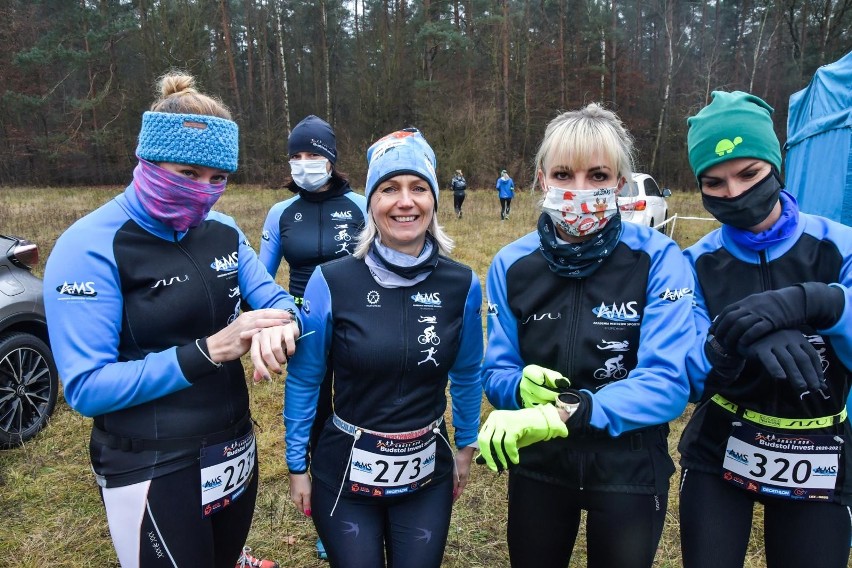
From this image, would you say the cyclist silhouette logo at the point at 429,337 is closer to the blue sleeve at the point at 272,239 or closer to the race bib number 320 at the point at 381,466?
the race bib number 320 at the point at 381,466

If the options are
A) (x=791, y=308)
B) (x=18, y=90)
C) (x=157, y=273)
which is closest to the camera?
(x=791, y=308)

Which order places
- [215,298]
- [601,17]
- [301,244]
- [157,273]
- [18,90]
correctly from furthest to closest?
[601,17] < [18,90] < [301,244] < [215,298] < [157,273]

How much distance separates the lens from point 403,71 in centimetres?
3058

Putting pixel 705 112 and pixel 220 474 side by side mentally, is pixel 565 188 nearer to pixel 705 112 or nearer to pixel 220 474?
pixel 705 112

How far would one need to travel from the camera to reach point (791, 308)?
1.65 meters

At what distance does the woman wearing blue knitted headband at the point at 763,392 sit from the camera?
1.91 meters

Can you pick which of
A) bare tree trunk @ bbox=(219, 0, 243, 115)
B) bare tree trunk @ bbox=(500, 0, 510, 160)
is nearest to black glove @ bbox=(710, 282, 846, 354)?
bare tree trunk @ bbox=(500, 0, 510, 160)

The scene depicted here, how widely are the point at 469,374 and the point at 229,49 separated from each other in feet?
108

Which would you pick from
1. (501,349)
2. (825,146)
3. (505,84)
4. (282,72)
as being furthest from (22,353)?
(505,84)

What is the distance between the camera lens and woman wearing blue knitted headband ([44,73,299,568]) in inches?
68.6

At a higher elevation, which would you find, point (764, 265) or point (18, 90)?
point (18, 90)

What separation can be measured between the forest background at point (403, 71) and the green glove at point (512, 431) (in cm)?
2671

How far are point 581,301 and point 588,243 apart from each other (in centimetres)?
21

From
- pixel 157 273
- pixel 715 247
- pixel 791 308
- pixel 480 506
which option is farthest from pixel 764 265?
pixel 480 506
